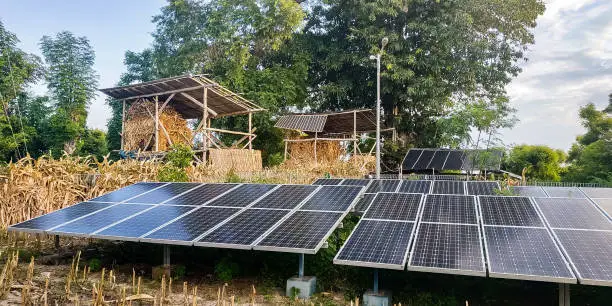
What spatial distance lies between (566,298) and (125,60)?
151 feet

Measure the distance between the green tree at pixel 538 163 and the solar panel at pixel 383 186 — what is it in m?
21.7

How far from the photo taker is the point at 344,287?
9.09 m

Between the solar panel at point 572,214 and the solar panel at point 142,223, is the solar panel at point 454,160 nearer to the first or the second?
the solar panel at point 572,214

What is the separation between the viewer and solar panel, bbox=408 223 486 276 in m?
7.00

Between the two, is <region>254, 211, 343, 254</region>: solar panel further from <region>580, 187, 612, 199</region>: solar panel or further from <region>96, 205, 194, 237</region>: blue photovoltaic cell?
<region>580, 187, 612, 199</region>: solar panel

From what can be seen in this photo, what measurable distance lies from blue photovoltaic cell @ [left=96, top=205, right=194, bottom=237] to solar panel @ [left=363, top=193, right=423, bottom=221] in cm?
421

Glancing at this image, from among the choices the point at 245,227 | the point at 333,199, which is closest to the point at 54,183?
the point at 245,227

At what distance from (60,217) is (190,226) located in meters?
3.84

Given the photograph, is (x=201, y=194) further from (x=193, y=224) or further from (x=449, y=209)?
(x=449, y=209)

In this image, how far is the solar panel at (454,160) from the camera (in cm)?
2862

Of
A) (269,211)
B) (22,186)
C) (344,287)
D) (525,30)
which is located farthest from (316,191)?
(525,30)

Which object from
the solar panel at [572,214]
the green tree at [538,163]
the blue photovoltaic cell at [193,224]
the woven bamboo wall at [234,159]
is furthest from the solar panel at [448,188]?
the green tree at [538,163]

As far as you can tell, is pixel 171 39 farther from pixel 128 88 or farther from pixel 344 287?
pixel 344 287

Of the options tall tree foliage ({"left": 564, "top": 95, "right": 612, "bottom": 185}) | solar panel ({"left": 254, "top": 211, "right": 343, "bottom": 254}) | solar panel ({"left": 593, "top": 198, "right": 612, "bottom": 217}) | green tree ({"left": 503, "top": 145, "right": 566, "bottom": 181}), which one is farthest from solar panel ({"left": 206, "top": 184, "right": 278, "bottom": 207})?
green tree ({"left": 503, "top": 145, "right": 566, "bottom": 181})
